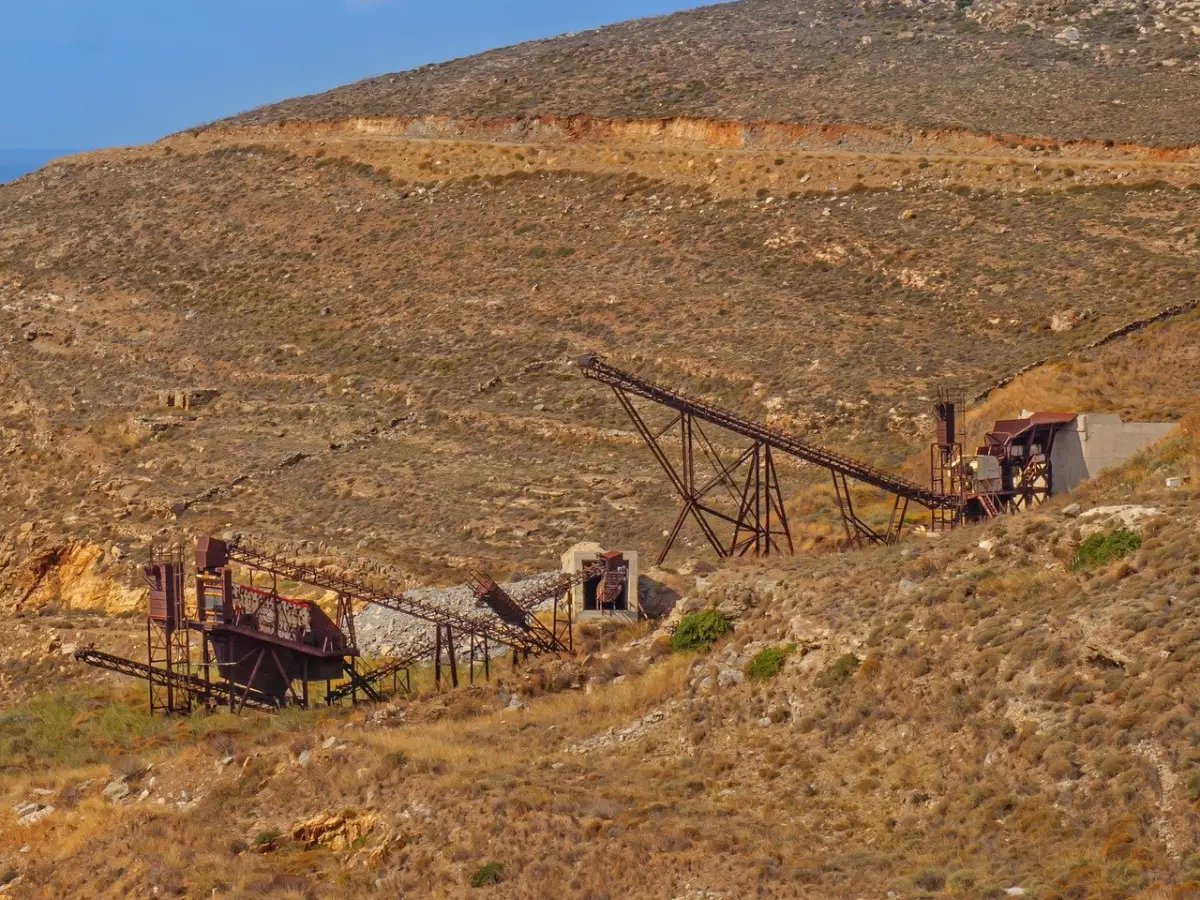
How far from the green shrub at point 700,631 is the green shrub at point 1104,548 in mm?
6210

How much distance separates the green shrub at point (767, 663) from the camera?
93.2ft

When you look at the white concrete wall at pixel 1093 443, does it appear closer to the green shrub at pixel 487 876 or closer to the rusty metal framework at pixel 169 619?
the rusty metal framework at pixel 169 619

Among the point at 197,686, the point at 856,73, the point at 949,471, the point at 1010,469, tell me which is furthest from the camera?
the point at 856,73

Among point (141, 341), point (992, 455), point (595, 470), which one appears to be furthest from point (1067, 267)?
point (141, 341)

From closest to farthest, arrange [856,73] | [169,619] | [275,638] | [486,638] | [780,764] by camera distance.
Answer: [780,764] → [486,638] → [275,638] → [169,619] → [856,73]

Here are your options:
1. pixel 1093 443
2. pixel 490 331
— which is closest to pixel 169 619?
pixel 1093 443

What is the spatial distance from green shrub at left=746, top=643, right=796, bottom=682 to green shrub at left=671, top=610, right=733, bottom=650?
6.10 ft

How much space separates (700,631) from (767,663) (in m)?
2.66

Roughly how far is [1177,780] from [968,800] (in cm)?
274

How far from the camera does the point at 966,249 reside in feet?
211

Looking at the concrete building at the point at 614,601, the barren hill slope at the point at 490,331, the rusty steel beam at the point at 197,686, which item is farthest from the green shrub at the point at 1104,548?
the rusty steel beam at the point at 197,686

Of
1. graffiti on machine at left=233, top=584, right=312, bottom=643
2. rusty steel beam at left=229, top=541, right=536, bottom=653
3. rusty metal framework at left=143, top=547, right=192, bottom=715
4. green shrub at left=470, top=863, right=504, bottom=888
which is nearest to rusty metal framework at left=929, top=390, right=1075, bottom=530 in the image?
rusty steel beam at left=229, top=541, right=536, bottom=653

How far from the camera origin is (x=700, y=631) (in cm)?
3106

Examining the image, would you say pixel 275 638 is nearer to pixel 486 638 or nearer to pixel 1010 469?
pixel 486 638
